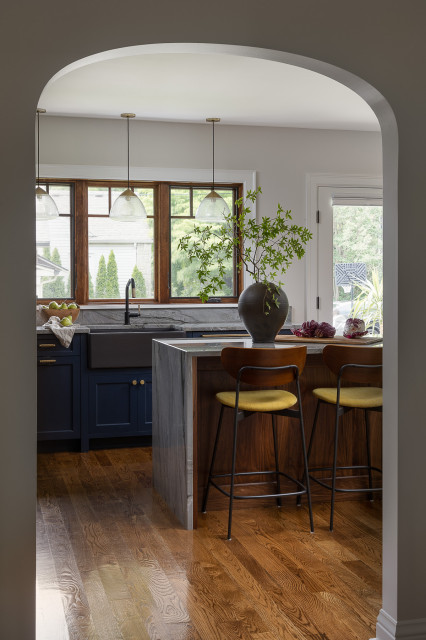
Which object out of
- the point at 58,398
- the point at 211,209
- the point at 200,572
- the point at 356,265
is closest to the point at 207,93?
the point at 211,209

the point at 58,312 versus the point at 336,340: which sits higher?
the point at 58,312

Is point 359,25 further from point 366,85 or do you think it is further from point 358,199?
point 358,199

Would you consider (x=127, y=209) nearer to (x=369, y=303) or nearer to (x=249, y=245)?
(x=249, y=245)

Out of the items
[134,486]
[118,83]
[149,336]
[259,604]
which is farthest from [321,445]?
[118,83]

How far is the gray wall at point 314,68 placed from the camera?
2.16 m

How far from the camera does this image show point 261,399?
3678 millimetres

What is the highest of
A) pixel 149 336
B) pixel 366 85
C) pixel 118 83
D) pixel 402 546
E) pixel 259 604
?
pixel 118 83

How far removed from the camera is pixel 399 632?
2.48m

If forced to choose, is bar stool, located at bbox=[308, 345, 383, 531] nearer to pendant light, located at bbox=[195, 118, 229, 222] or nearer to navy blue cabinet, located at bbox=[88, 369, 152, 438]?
navy blue cabinet, located at bbox=[88, 369, 152, 438]

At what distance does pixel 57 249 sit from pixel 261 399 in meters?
3.00

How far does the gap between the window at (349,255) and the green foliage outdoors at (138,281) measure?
1.55 meters

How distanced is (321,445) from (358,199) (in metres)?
3.09

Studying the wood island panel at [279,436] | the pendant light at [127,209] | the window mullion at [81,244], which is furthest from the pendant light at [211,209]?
the wood island panel at [279,436]

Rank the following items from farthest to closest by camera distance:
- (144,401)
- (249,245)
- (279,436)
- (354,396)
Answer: (249,245), (144,401), (279,436), (354,396)
